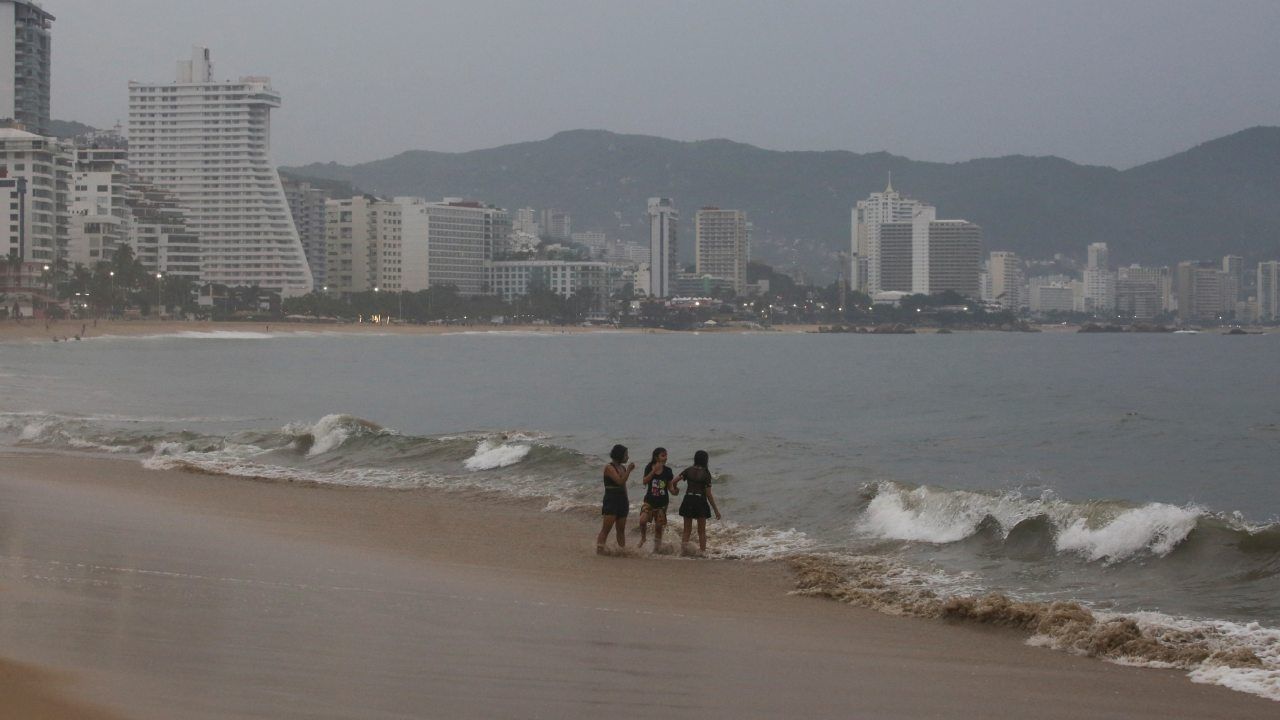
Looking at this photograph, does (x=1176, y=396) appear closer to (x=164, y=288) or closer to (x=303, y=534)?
(x=303, y=534)

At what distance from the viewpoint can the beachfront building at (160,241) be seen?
181m

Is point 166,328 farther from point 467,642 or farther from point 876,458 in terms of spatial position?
point 467,642

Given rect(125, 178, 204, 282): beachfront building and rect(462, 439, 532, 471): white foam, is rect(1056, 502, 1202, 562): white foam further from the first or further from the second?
rect(125, 178, 204, 282): beachfront building

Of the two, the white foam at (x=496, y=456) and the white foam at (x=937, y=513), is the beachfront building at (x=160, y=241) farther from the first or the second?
the white foam at (x=937, y=513)

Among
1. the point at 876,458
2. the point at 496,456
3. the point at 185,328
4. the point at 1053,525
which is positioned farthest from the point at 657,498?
the point at 185,328

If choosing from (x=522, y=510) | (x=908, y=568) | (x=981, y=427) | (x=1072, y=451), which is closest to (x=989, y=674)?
(x=908, y=568)

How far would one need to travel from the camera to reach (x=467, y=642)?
29.3 feet

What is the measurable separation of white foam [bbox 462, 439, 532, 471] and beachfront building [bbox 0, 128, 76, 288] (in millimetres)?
128937

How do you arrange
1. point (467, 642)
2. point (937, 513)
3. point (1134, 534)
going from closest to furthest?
point (467, 642) → point (1134, 534) → point (937, 513)

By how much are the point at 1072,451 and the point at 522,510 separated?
14918 mm

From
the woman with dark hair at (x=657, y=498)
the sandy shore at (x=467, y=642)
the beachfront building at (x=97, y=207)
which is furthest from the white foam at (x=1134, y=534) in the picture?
the beachfront building at (x=97, y=207)

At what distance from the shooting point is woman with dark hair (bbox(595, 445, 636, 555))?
45.4ft

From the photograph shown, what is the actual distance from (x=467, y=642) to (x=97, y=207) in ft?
575

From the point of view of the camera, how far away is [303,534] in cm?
1448
